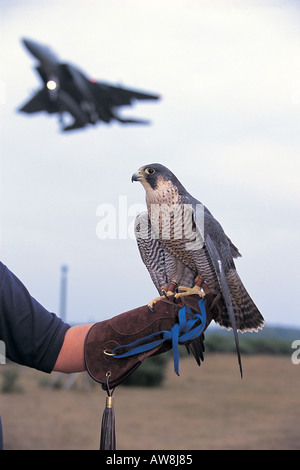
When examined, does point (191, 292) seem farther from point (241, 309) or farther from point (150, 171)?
point (150, 171)

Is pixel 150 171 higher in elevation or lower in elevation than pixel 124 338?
higher

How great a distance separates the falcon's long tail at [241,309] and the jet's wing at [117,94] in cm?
1180

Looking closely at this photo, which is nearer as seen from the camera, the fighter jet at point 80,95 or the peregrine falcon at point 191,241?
the peregrine falcon at point 191,241

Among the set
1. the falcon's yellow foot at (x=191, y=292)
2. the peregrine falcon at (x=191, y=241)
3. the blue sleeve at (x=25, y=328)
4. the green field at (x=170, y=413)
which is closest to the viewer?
the blue sleeve at (x=25, y=328)

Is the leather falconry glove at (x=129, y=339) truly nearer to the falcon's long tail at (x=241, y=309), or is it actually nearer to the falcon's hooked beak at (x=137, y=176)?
the falcon's long tail at (x=241, y=309)

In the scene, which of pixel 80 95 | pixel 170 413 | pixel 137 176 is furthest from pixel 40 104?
pixel 137 176

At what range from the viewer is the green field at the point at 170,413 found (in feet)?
36.2

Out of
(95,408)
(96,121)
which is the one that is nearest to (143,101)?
(96,121)

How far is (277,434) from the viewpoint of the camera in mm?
12242

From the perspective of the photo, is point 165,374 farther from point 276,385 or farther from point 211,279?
point 211,279

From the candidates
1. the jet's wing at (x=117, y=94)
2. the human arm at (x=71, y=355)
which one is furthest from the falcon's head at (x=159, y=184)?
the jet's wing at (x=117, y=94)

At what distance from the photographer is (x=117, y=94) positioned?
1339 centimetres

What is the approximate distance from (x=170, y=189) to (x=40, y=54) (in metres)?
12.6

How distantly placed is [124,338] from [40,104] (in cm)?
1152
